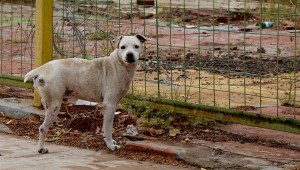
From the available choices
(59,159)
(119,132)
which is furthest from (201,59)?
(59,159)

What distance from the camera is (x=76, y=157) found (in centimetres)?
765

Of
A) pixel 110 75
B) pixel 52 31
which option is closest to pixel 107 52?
pixel 52 31

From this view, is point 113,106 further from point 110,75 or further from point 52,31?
point 52,31

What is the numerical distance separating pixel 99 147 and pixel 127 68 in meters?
0.80

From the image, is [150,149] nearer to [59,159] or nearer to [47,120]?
[59,159]

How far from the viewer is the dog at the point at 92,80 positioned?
7.77 m

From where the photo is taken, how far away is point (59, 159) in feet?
24.8

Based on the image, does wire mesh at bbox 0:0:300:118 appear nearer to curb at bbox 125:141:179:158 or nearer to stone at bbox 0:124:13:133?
curb at bbox 125:141:179:158

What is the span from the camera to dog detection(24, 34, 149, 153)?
25.5 feet

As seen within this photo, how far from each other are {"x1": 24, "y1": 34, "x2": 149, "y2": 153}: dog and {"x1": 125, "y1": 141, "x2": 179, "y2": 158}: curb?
15 centimetres

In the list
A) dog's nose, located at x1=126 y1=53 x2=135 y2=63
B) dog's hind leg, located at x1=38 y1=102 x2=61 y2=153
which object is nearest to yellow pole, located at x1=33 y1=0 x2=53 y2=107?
dog's hind leg, located at x1=38 y1=102 x2=61 y2=153

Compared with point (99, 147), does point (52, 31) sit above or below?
above

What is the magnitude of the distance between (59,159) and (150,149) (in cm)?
83

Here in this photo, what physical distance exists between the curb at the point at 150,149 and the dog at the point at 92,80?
15cm
